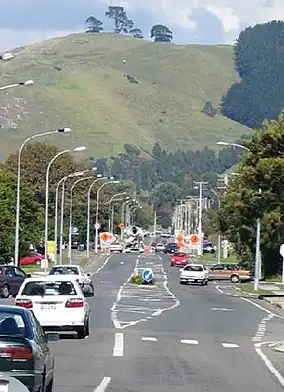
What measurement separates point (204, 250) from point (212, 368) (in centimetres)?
13562

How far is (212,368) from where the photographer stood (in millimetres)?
23734

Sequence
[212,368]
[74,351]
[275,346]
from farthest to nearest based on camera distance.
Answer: [275,346] → [74,351] → [212,368]

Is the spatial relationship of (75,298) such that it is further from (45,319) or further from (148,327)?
(148,327)

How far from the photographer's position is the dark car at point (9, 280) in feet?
173

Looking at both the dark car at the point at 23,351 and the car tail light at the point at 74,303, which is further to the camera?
the car tail light at the point at 74,303

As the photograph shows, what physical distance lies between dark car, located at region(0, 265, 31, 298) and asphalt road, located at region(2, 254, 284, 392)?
3.79 meters

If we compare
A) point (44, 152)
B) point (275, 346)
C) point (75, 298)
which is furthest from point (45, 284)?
point (44, 152)

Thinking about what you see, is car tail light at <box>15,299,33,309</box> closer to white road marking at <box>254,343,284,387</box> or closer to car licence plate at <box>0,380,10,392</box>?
white road marking at <box>254,343,284,387</box>

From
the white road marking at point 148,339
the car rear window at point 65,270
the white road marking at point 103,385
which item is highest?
the car rear window at point 65,270

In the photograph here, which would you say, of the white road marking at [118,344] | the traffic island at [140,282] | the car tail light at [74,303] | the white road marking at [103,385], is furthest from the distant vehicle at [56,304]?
the traffic island at [140,282]

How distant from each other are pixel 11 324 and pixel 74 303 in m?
14.1

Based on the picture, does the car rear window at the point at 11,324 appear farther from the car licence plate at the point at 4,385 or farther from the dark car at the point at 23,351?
the car licence plate at the point at 4,385

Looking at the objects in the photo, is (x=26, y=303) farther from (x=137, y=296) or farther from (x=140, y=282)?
(x=140, y=282)

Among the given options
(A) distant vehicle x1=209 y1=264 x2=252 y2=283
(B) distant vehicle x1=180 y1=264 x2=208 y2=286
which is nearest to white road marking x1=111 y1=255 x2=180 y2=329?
(B) distant vehicle x1=180 y1=264 x2=208 y2=286
